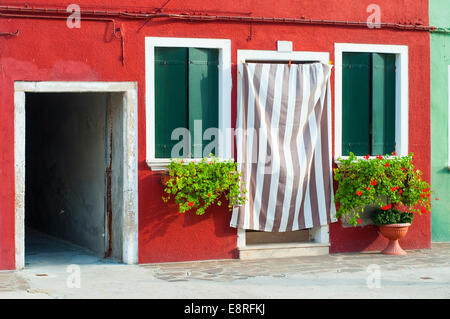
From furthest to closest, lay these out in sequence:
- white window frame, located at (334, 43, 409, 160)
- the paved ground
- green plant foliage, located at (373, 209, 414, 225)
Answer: white window frame, located at (334, 43, 409, 160) < green plant foliage, located at (373, 209, 414, 225) < the paved ground

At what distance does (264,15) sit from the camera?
11.5 m

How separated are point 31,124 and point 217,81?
20.8ft

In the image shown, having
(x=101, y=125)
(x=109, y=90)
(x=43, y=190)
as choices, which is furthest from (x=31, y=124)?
(x=109, y=90)

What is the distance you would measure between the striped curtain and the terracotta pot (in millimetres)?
773

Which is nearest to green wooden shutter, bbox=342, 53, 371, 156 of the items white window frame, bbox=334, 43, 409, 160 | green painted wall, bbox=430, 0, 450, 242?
white window frame, bbox=334, 43, 409, 160

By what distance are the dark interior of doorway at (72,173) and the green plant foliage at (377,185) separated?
3262 mm

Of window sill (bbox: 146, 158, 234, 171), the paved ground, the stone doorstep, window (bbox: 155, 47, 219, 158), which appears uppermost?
window (bbox: 155, 47, 219, 158)

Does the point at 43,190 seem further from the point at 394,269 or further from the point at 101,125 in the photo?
the point at 394,269

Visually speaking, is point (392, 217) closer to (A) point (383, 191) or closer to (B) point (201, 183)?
(A) point (383, 191)

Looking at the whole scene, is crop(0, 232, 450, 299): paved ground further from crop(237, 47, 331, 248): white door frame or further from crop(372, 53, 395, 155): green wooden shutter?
crop(372, 53, 395, 155): green wooden shutter

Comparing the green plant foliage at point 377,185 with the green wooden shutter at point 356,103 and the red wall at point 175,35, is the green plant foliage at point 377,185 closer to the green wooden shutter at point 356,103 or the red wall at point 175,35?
the green wooden shutter at point 356,103

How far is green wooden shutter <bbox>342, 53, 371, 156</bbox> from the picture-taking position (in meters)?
12.0
